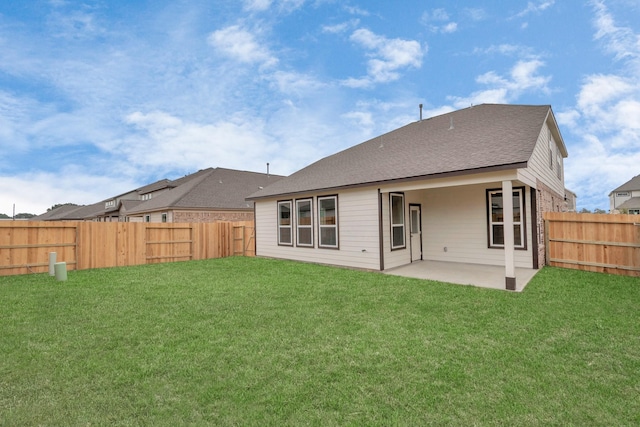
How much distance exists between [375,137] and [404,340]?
449 inches

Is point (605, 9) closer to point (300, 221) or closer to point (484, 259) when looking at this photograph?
point (484, 259)

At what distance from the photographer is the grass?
2451 millimetres

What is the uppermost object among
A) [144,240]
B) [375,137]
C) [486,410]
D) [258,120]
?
[258,120]

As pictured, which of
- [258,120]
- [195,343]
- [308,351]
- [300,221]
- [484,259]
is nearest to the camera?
[308,351]

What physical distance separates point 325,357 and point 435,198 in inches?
326

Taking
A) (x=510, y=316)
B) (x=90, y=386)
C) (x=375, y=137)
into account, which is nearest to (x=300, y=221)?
Answer: (x=375, y=137)

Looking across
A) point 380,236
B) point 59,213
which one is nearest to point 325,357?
point 380,236

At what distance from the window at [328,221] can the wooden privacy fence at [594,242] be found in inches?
252

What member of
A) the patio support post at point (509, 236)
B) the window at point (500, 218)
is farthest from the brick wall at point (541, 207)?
the patio support post at point (509, 236)

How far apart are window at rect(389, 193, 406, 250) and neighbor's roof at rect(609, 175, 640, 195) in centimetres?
4906

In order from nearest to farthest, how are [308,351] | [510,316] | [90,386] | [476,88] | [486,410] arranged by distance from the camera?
[486,410] < [90,386] < [308,351] < [510,316] < [476,88]

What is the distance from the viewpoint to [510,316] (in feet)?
15.7

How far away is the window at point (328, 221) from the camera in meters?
10.1

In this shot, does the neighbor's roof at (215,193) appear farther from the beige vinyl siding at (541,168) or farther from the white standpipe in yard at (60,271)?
the beige vinyl siding at (541,168)
